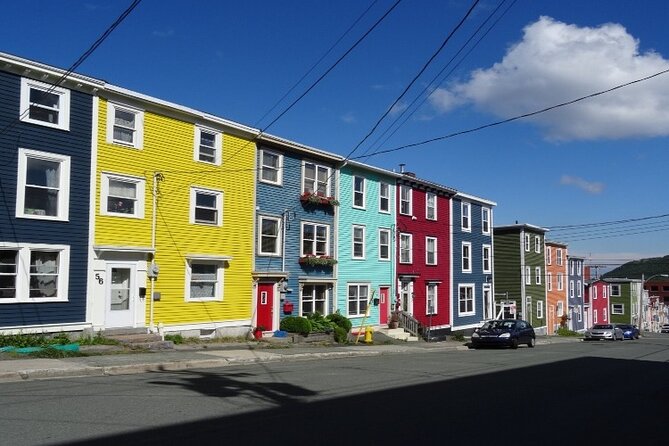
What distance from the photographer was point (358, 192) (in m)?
32.5

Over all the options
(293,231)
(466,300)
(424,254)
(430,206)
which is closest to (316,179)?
(293,231)

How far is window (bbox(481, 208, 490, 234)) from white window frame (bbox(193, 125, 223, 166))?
24.7m

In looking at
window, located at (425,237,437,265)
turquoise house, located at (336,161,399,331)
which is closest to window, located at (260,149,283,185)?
turquoise house, located at (336,161,399,331)

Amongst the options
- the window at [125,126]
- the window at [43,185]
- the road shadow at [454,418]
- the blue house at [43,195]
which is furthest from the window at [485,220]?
the window at [43,185]

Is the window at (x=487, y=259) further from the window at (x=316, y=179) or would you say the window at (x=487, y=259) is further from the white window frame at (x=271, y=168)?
the white window frame at (x=271, y=168)

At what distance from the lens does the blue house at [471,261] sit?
41.2 meters

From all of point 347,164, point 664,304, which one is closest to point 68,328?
point 347,164

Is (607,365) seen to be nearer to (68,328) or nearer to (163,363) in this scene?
(163,363)

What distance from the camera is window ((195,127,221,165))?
2406 centimetres

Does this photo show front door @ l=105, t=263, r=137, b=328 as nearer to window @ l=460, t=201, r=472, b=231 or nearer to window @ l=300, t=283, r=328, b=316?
window @ l=300, t=283, r=328, b=316

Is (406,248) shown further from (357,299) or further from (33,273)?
(33,273)

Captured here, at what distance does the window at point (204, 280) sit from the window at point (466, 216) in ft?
69.9

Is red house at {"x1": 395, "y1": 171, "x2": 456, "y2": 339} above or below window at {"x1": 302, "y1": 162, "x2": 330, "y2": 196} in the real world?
below

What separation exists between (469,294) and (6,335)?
30.8 meters
